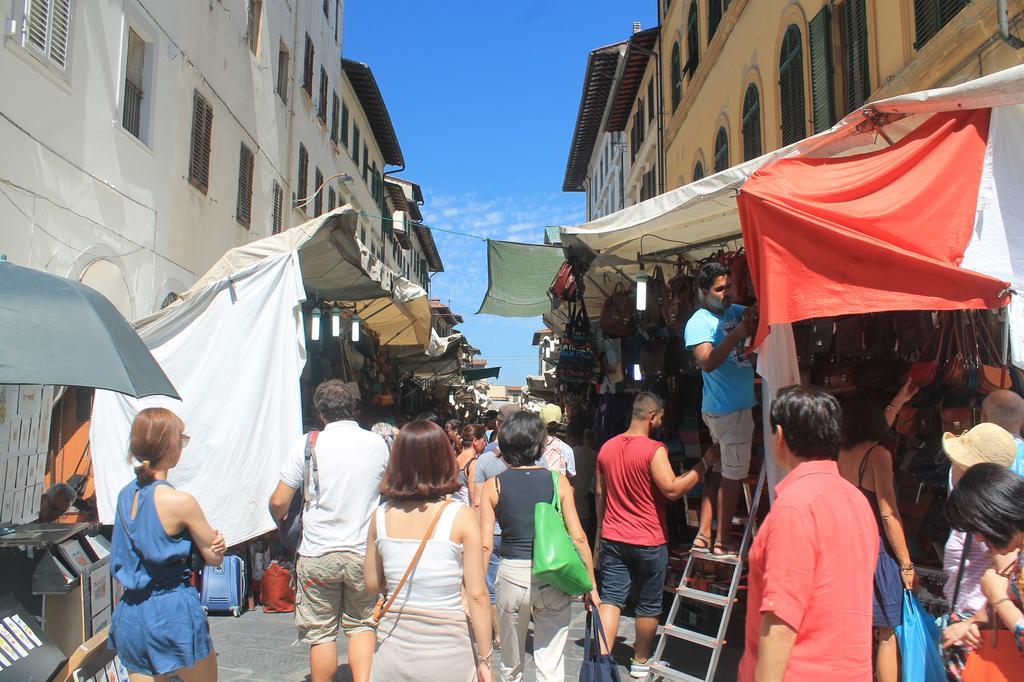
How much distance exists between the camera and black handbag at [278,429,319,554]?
177 inches

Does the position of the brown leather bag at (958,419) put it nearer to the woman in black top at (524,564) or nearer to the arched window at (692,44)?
the woman in black top at (524,564)

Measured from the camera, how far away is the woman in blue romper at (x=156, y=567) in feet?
11.2

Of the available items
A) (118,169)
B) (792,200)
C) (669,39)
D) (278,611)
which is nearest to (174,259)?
(118,169)

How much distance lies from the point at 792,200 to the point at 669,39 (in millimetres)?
16340

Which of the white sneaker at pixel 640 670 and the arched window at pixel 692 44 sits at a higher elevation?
the arched window at pixel 692 44

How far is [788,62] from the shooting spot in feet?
34.7

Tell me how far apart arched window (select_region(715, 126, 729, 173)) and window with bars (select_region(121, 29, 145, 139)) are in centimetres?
925

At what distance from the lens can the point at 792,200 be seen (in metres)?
3.61

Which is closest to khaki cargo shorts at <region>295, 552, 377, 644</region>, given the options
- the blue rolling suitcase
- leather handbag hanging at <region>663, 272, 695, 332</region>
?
the blue rolling suitcase

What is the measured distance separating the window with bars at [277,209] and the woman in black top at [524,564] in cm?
1185

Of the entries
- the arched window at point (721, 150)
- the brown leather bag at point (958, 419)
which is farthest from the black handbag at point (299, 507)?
the arched window at point (721, 150)

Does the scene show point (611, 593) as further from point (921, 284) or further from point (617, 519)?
point (921, 284)

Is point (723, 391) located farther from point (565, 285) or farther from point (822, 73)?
point (822, 73)

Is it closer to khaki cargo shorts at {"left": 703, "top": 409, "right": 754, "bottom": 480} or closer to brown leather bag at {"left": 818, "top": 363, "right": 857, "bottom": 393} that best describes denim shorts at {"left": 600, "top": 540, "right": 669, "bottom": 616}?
khaki cargo shorts at {"left": 703, "top": 409, "right": 754, "bottom": 480}
